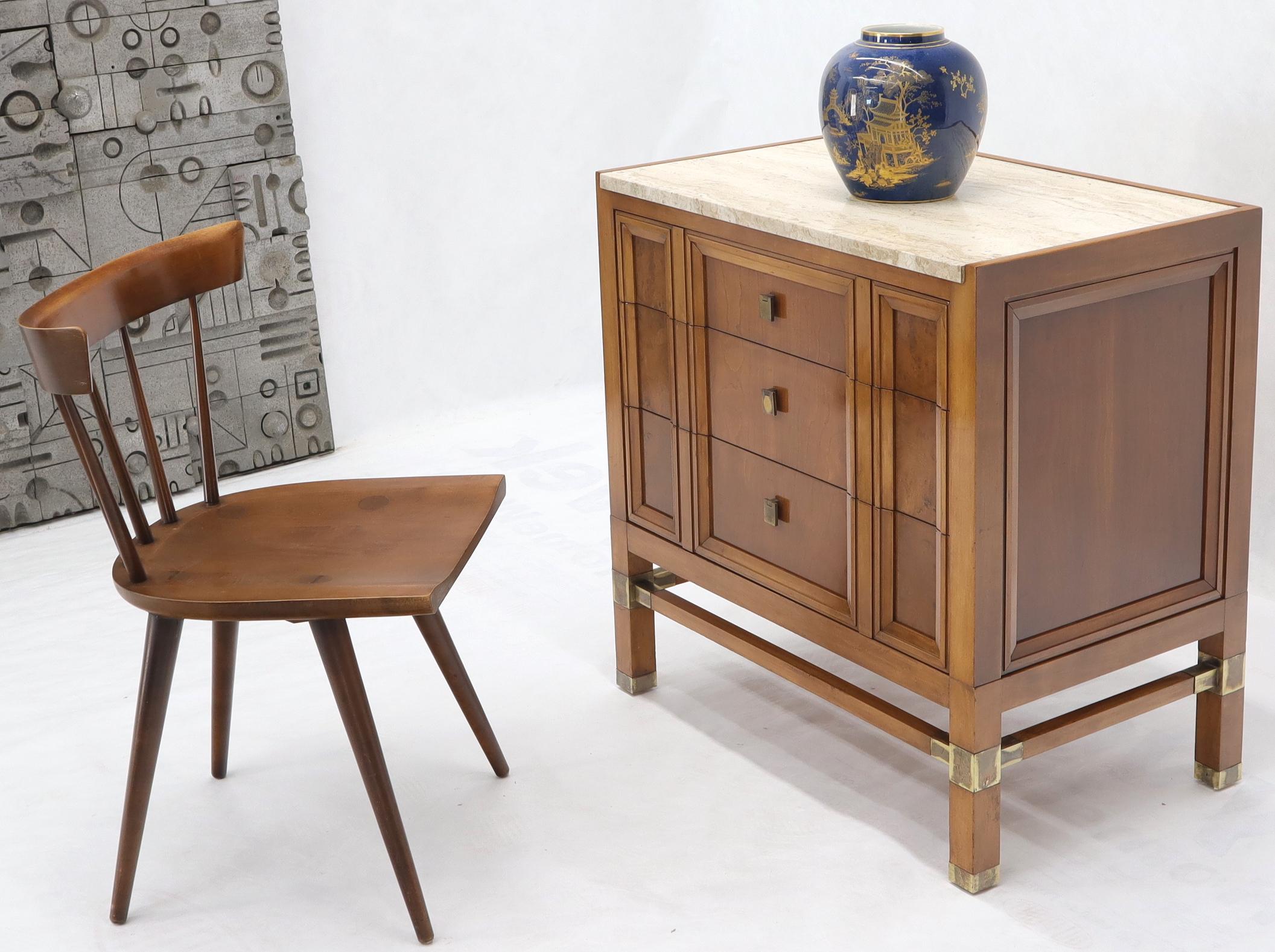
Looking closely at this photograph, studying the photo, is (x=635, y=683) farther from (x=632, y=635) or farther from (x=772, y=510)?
(x=772, y=510)

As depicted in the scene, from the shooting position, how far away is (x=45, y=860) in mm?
2230

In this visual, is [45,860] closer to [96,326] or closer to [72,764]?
[72,764]

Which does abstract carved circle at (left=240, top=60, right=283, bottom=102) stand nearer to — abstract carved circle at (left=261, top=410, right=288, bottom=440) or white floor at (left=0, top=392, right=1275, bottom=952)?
abstract carved circle at (left=261, top=410, right=288, bottom=440)

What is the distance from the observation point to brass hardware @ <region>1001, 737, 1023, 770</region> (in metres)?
2.03

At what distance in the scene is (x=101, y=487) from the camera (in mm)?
1900

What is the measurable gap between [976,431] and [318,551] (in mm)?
913

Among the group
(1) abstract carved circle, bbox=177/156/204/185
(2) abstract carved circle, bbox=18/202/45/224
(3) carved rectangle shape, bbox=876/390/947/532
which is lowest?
(3) carved rectangle shape, bbox=876/390/947/532

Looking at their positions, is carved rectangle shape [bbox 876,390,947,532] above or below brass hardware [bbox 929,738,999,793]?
above

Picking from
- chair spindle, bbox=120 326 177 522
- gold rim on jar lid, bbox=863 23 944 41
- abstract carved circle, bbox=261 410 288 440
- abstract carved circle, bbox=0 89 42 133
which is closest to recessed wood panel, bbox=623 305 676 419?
gold rim on jar lid, bbox=863 23 944 41

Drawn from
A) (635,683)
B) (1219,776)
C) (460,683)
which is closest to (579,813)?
(460,683)

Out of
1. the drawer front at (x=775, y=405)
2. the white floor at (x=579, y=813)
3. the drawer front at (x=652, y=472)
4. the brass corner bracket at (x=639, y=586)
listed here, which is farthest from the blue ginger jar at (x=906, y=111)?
the white floor at (x=579, y=813)

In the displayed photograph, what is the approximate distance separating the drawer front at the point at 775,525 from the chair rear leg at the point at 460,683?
1.49 feet

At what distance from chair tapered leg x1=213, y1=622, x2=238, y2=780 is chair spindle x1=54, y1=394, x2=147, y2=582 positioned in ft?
1.03

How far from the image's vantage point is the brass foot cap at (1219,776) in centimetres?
226
